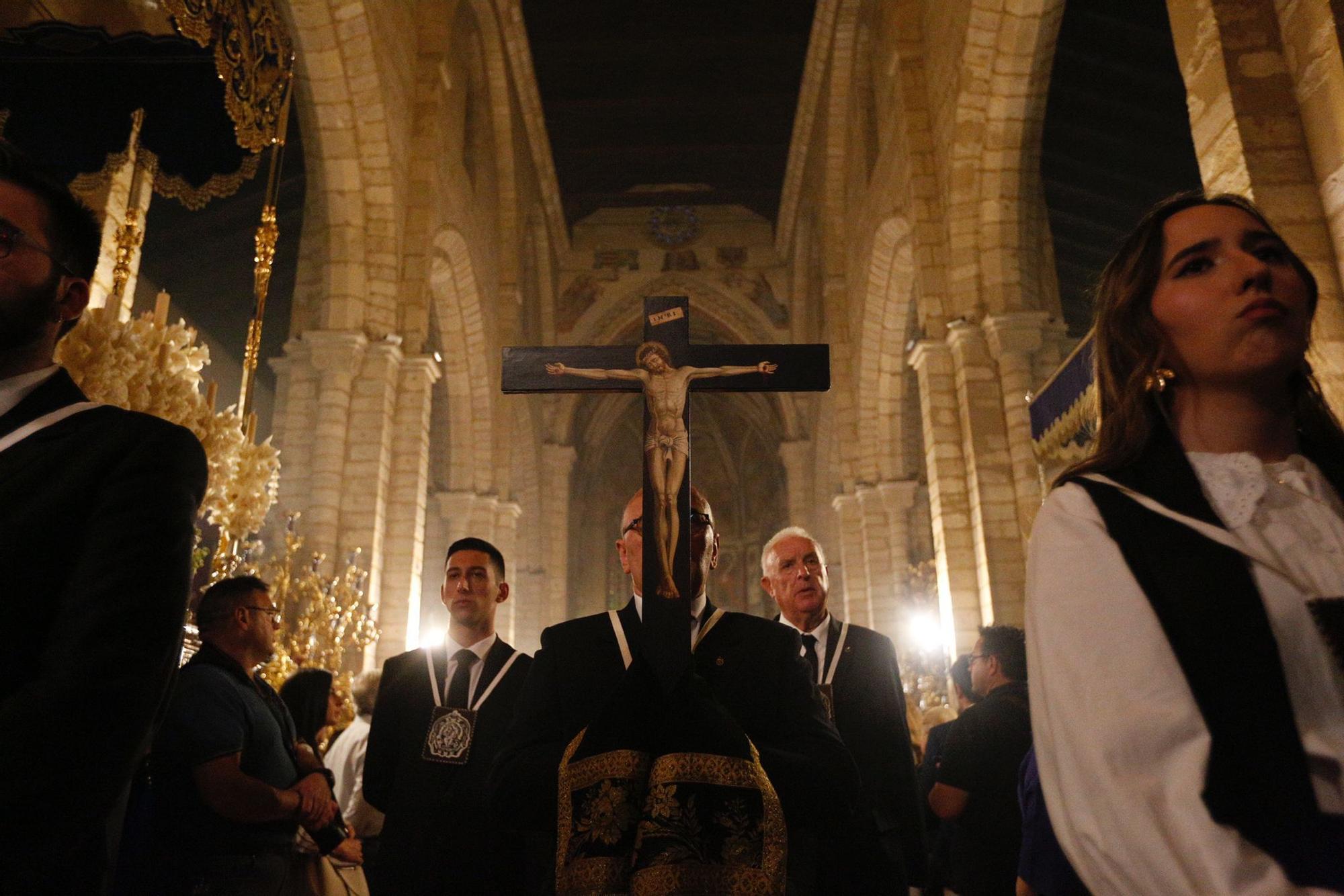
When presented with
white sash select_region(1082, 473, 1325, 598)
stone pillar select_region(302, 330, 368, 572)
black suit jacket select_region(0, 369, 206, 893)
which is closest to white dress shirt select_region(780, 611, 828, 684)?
white sash select_region(1082, 473, 1325, 598)

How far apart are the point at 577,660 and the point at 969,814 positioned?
1.89 meters

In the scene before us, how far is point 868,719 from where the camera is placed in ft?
9.21

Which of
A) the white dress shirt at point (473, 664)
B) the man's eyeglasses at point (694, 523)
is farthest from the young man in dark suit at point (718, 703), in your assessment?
the white dress shirt at point (473, 664)

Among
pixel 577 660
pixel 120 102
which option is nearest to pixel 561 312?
pixel 120 102

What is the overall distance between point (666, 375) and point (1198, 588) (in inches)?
62.4

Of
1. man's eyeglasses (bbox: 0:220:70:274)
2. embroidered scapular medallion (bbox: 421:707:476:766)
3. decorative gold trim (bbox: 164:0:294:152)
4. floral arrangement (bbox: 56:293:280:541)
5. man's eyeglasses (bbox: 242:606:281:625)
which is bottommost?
embroidered scapular medallion (bbox: 421:707:476:766)

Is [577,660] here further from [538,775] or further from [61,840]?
[61,840]

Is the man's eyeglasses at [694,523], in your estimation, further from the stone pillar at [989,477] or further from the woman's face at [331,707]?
the stone pillar at [989,477]

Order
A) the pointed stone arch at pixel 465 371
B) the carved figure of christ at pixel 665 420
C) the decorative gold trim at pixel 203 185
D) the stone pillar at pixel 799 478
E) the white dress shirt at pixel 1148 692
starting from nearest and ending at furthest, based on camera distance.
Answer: the white dress shirt at pixel 1148 692, the carved figure of christ at pixel 665 420, the decorative gold trim at pixel 203 185, the pointed stone arch at pixel 465 371, the stone pillar at pixel 799 478

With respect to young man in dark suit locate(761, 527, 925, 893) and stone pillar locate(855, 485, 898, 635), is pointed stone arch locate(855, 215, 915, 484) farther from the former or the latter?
young man in dark suit locate(761, 527, 925, 893)

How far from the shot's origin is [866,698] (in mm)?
2836

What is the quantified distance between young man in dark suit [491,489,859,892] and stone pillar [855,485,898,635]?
11.5m

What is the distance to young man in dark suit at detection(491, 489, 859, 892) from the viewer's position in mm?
1691

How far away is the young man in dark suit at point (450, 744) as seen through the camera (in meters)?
2.53
